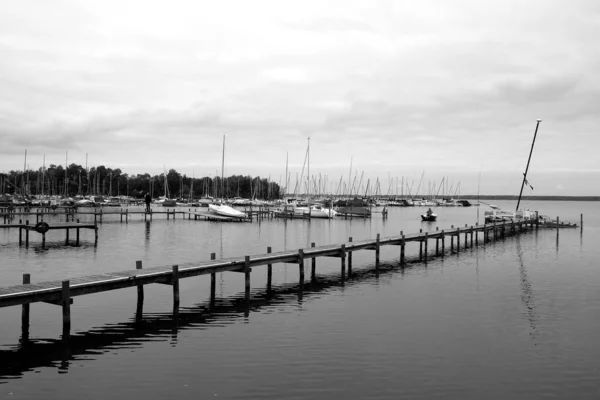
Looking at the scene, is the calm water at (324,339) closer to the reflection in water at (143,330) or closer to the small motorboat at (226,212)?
the reflection in water at (143,330)

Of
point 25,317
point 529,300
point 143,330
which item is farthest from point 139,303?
point 529,300

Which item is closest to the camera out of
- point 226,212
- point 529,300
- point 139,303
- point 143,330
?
point 143,330

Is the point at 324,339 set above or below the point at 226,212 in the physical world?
below

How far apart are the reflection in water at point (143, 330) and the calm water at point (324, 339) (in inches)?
3.2

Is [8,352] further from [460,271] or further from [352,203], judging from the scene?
[352,203]

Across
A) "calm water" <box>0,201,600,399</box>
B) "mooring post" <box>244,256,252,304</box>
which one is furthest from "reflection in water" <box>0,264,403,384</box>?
"mooring post" <box>244,256,252,304</box>

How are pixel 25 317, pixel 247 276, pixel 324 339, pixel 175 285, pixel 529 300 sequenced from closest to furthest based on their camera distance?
pixel 324 339 < pixel 25 317 < pixel 175 285 < pixel 247 276 < pixel 529 300

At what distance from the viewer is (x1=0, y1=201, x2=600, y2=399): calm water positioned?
51.0 ft

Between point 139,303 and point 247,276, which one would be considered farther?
point 247,276

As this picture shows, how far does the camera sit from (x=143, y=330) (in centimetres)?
2081

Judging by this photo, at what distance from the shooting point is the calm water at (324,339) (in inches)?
611

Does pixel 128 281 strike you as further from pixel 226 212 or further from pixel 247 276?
pixel 226 212

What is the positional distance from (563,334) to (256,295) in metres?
13.9

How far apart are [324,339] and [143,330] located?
269 inches
